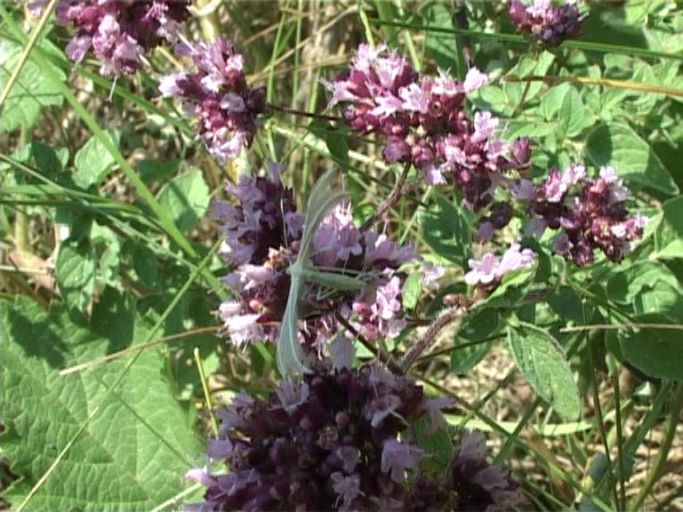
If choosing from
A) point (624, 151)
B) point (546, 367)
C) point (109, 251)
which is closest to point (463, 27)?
point (624, 151)

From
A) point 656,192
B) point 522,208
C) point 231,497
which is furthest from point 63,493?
point 656,192

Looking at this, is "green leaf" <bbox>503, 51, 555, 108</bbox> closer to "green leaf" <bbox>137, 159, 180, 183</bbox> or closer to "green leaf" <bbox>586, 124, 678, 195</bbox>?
"green leaf" <bbox>586, 124, 678, 195</bbox>

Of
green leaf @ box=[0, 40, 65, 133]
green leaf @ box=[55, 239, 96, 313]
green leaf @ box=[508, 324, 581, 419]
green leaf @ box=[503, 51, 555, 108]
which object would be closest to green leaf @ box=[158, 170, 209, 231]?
green leaf @ box=[55, 239, 96, 313]

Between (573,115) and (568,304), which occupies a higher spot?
(573,115)

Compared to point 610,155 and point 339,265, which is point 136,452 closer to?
point 339,265

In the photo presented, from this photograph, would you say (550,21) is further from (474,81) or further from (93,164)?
(93,164)

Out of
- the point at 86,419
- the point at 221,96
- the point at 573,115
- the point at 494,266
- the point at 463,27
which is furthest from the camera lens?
the point at 463,27
